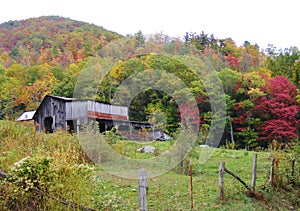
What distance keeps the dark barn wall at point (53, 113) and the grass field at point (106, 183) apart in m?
8.22

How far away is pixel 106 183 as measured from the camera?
7547mm

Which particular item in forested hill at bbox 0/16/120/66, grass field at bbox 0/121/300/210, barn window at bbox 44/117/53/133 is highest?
forested hill at bbox 0/16/120/66

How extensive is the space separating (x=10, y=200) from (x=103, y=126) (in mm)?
15715

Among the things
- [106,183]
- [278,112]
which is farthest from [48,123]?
[106,183]

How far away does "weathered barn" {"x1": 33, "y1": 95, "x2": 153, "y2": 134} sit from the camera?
741 inches

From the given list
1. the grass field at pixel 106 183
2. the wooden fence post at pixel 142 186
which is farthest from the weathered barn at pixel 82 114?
the wooden fence post at pixel 142 186

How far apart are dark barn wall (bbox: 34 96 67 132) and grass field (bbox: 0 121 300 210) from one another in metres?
8.22

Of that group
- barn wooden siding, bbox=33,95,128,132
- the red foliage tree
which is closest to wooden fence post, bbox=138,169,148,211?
barn wooden siding, bbox=33,95,128,132

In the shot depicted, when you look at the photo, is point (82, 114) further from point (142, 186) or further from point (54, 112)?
A: point (142, 186)

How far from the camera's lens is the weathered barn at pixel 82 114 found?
18.8 metres

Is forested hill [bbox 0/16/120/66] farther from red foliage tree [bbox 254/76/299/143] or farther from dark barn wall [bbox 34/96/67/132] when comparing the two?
red foliage tree [bbox 254/76/299/143]

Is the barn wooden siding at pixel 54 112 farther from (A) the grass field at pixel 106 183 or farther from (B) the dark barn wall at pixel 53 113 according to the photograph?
(A) the grass field at pixel 106 183

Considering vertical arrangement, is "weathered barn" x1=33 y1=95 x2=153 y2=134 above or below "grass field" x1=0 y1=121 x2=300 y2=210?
above

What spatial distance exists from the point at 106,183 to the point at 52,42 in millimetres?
38998
